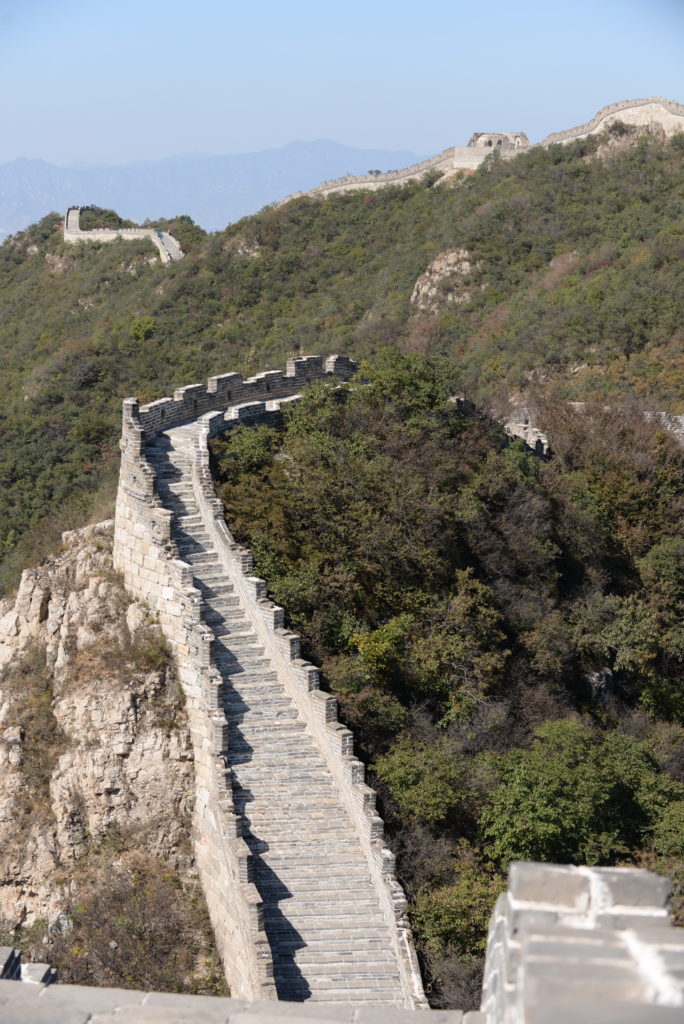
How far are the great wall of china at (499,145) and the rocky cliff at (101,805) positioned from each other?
49753 mm

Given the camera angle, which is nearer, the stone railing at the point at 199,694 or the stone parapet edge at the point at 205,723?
the stone parapet edge at the point at 205,723

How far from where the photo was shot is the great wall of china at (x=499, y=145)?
193 feet

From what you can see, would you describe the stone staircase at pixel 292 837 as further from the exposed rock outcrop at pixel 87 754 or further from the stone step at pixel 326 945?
the exposed rock outcrop at pixel 87 754

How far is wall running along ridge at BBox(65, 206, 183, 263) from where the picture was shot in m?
65.8

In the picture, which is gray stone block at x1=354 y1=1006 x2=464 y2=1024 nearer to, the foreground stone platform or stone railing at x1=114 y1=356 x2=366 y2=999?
the foreground stone platform

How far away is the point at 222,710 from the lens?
1653 cm

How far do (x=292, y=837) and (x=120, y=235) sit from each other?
61.7 meters

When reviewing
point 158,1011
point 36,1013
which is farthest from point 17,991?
point 158,1011

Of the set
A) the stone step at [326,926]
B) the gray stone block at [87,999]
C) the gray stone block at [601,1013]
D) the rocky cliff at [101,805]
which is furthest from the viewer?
the rocky cliff at [101,805]

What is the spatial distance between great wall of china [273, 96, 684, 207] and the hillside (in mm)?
1568

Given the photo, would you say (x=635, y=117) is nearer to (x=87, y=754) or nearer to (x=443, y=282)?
(x=443, y=282)

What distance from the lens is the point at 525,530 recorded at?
25.1 metres

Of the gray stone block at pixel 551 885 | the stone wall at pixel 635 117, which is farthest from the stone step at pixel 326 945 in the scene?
the stone wall at pixel 635 117

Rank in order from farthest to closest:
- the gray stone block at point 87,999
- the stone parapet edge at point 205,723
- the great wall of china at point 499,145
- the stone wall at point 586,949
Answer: the great wall of china at point 499,145 → the stone parapet edge at point 205,723 → the gray stone block at point 87,999 → the stone wall at point 586,949
